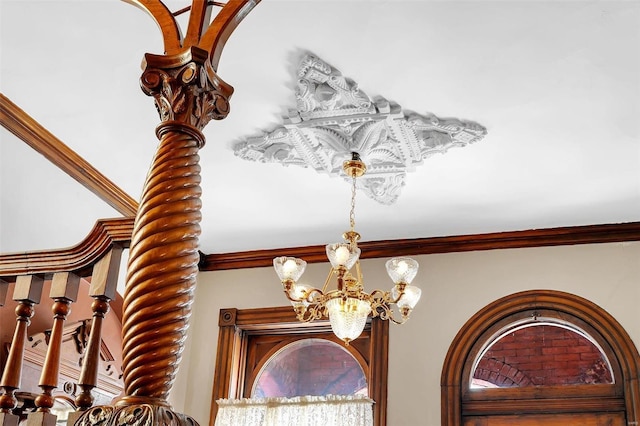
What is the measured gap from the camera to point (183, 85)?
6.05 ft

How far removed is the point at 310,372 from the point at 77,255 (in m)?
3.61

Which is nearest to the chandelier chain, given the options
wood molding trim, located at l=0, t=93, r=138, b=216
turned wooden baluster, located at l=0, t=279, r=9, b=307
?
wood molding trim, located at l=0, t=93, r=138, b=216

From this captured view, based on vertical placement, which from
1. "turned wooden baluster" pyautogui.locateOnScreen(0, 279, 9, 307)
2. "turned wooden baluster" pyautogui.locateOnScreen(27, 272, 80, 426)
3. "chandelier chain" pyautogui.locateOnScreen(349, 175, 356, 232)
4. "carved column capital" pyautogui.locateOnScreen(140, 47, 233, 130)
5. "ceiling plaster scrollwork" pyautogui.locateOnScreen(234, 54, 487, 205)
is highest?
"ceiling plaster scrollwork" pyautogui.locateOnScreen(234, 54, 487, 205)

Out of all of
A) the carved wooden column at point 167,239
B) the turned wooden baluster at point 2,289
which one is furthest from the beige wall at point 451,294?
the carved wooden column at point 167,239

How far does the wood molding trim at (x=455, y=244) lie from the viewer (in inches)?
197

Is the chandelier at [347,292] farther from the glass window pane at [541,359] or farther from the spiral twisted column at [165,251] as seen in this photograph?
the spiral twisted column at [165,251]

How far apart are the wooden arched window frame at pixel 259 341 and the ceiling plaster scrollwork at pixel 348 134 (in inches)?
51.0

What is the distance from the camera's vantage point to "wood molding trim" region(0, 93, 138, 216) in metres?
4.23

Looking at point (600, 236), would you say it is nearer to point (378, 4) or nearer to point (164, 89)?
point (378, 4)

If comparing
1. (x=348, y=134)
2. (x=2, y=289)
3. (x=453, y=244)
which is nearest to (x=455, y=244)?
(x=453, y=244)

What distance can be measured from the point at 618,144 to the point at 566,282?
4.06 ft

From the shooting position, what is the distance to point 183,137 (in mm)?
1816

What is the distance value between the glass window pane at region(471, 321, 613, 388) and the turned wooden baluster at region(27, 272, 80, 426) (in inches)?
139

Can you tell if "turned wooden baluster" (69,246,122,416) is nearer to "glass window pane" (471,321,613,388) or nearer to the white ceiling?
the white ceiling
